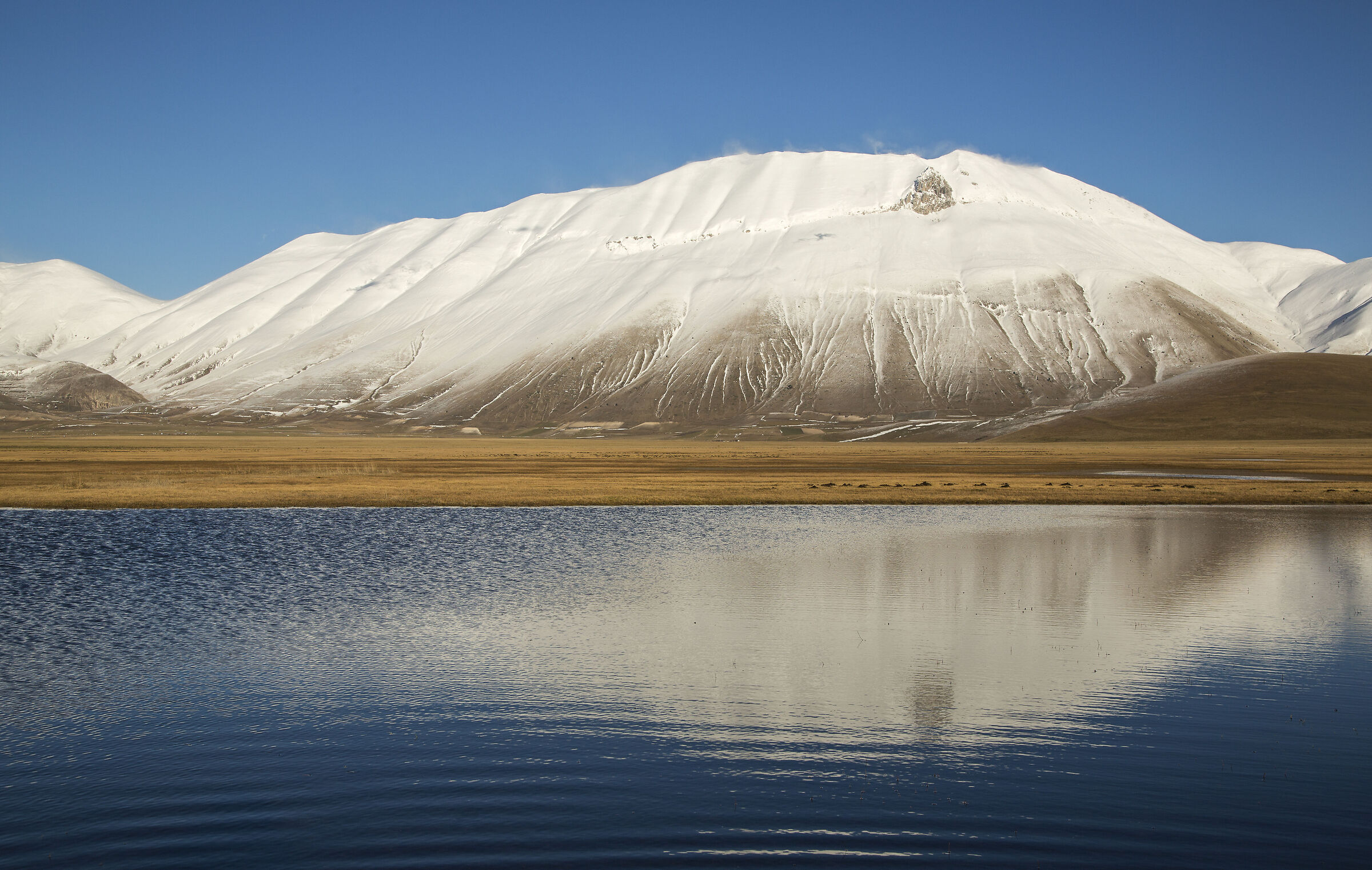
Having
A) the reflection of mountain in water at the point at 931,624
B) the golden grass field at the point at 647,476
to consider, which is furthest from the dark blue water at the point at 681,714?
the golden grass field at the point at 647,476

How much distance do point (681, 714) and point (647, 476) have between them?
232 ft

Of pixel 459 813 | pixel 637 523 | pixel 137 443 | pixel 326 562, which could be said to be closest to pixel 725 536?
pixel 637 523

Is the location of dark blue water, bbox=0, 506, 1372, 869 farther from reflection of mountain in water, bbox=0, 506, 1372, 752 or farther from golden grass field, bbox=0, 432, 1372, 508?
golden grass field, bbox=0, 432, 1372, 508

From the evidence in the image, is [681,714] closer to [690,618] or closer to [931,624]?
[690,618]

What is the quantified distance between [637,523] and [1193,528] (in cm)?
2796

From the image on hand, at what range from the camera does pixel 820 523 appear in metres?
53.7

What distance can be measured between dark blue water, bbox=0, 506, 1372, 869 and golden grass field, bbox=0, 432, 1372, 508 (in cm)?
2912

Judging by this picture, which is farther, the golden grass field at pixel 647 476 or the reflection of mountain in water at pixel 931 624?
the golden grass field at pixel 647 476

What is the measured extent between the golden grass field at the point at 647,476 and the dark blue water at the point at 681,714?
2912cm

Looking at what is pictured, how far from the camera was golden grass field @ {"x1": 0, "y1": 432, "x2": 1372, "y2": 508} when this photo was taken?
65.9m

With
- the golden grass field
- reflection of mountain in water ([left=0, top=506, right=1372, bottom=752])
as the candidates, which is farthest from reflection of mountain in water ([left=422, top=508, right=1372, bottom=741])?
the golden grass field

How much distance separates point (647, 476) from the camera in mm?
89188

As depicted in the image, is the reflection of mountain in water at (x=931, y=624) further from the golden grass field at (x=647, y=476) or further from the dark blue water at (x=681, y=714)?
the golden grass field at (x=647, y=476)

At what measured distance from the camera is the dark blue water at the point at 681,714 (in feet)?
44.0
